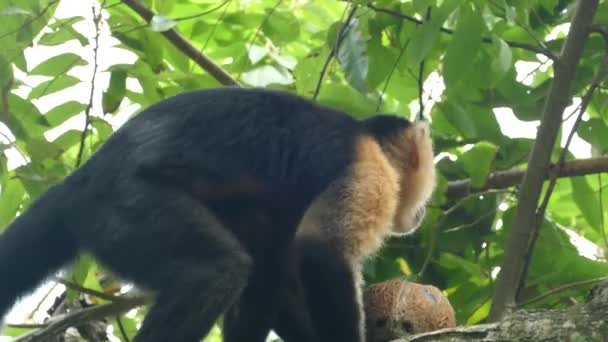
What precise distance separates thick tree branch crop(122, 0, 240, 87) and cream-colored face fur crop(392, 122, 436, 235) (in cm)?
94

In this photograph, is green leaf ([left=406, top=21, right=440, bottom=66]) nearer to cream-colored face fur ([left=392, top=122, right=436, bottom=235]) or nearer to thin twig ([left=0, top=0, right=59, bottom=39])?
cream-colored face fur ([left=392, top=122, right=436, bottom=235])

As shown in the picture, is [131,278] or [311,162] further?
[311,162]

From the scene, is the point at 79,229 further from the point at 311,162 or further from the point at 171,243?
the point at 311,162

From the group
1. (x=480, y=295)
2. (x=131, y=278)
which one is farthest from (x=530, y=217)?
(x=131, y=278)

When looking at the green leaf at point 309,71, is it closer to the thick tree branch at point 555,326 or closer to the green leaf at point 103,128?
the green leaf at point 103,128

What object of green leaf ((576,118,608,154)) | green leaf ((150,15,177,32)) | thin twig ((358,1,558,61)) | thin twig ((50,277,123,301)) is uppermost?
thin twig ((358,1,558,61))

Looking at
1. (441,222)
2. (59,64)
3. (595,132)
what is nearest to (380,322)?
(441,222)

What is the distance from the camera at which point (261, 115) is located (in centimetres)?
509

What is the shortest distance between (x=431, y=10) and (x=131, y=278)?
168 centimetres

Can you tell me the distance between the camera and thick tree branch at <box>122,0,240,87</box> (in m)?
5.61

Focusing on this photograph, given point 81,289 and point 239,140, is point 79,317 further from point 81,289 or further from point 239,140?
point 239,140

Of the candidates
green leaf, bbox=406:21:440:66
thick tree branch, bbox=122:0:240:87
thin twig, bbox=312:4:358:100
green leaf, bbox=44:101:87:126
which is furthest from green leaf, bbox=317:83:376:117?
green leaf, bbox=44:101:87:126

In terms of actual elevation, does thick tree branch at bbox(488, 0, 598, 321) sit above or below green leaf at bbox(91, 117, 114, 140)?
above

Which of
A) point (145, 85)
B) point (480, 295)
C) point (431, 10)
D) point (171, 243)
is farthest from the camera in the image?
point (145, 85)
